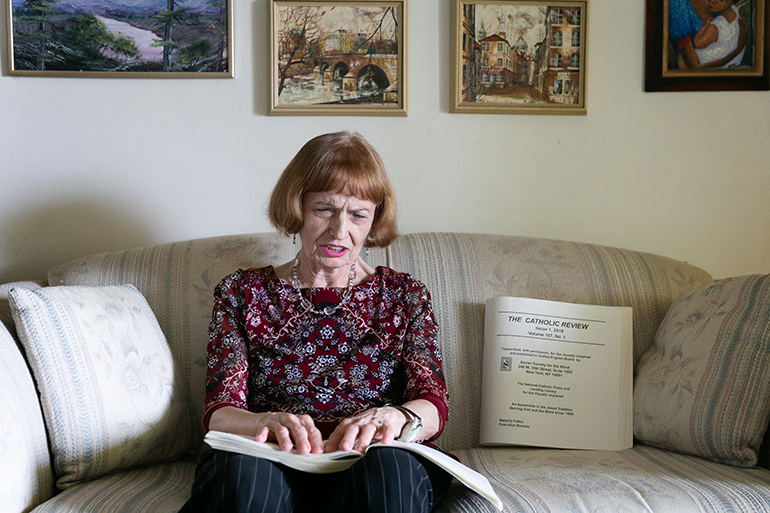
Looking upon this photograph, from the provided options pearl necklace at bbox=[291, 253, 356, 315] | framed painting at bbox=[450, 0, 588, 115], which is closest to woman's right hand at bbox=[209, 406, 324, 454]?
pearl necklace at bbox=[291, 253, 356, 315]

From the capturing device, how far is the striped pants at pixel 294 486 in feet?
3.25

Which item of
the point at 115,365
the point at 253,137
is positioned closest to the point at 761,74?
the point at 253,137

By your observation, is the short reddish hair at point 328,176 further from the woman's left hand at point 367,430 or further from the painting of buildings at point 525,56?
the painting of buildings at point 525,56

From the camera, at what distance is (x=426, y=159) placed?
1945mm

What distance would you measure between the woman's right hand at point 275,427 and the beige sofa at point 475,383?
18 centimetres

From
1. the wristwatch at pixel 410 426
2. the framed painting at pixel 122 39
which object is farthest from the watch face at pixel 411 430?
the framed painting at pixel 122 39

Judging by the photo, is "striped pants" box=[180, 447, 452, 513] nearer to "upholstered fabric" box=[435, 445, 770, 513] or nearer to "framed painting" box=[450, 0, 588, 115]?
"upholstered fabric" box=[435, 445, 770, 513]

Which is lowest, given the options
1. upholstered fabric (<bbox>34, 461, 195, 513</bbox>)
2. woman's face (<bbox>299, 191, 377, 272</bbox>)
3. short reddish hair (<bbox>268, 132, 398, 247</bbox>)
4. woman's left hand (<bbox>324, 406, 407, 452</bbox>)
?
upholstered fabric (<bbox>34, 461, 195, 513</bbox>)

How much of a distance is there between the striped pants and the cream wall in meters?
1.00

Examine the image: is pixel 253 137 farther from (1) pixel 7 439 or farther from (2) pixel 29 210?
(1) pixel 7 439

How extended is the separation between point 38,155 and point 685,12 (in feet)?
6.75

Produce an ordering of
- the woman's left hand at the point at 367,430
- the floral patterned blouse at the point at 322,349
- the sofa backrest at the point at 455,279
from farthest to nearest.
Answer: the sofa backrest at the point at 455,279 → the floral patterned blouse at the point at 322,349 → the woman's left hand at the point at 367,430

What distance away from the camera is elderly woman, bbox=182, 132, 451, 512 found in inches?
49.7

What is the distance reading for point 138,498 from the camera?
1.17 meters
